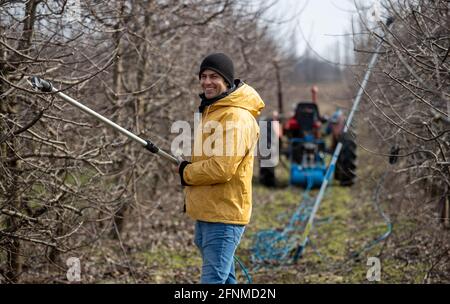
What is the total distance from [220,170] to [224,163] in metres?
0.05

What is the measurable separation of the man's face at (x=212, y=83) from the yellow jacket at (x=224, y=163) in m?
0.10

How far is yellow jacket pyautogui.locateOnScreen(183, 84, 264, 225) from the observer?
4125mm

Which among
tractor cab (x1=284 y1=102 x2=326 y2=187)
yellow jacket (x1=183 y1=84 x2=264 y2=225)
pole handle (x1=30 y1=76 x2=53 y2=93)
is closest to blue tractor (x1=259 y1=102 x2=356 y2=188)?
tractor cab (x1=284 y1=102 x2=326 y2=187)

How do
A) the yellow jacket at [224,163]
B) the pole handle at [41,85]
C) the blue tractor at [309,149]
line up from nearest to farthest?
the pole handle at [41,85] → the yellow jacket at [224,163] → the blue tractor at [309,149]

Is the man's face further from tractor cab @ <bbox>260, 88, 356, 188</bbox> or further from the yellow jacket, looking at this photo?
tractor cab @ <bbox>260, 88, 356, 188</bbox>

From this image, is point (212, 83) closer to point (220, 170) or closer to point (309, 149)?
point (220, 170)

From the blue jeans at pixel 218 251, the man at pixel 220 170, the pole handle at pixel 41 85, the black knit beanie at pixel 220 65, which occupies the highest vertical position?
the black knit beanie at pixel 220 65

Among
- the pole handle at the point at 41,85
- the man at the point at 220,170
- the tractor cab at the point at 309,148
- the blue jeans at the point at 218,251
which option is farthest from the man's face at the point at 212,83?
the tractor cab at the point at 309,148

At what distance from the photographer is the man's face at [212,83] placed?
170 inches

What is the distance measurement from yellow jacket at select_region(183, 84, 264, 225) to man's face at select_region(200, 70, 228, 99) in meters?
0.10

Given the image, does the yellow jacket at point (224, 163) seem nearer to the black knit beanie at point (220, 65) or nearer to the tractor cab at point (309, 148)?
the black knit beanie at point (220, 65)

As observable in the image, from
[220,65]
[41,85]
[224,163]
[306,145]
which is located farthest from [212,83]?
[306,145]
